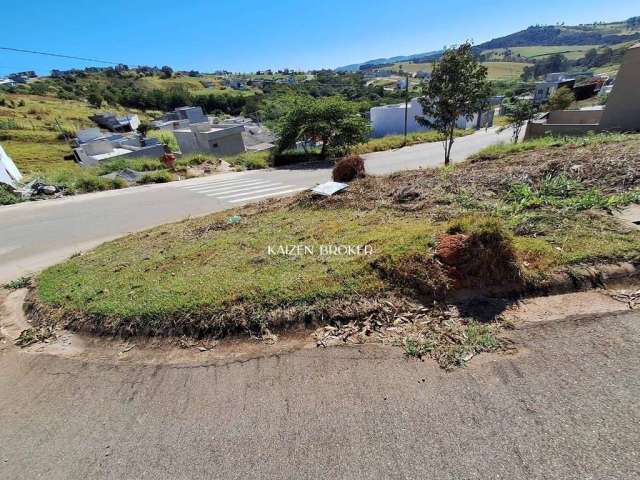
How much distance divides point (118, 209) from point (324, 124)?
13.0m

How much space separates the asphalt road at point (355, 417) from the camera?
78.5 inches

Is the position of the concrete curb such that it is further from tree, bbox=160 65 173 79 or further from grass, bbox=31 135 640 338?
tree, bbox=160 65 173 79

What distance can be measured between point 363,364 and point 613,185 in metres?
5.55

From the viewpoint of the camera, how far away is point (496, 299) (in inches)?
131

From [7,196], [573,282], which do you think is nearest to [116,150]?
[7,196]

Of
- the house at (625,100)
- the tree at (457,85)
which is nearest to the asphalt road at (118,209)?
the tree at (457,85)

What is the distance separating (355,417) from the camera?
2.35 m

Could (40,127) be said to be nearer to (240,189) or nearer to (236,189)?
(236,189)

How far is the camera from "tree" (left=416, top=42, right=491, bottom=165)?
39.8 feet

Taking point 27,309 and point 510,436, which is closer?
point 510,436

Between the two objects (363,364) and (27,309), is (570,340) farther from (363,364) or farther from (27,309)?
(27,309)

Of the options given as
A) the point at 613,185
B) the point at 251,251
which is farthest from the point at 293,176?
the point at 613,185

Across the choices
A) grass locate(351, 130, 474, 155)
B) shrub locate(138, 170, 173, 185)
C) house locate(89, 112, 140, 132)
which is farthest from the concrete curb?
house locate(89, 112, 140, 132)

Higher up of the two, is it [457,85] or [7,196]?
[457,85]
